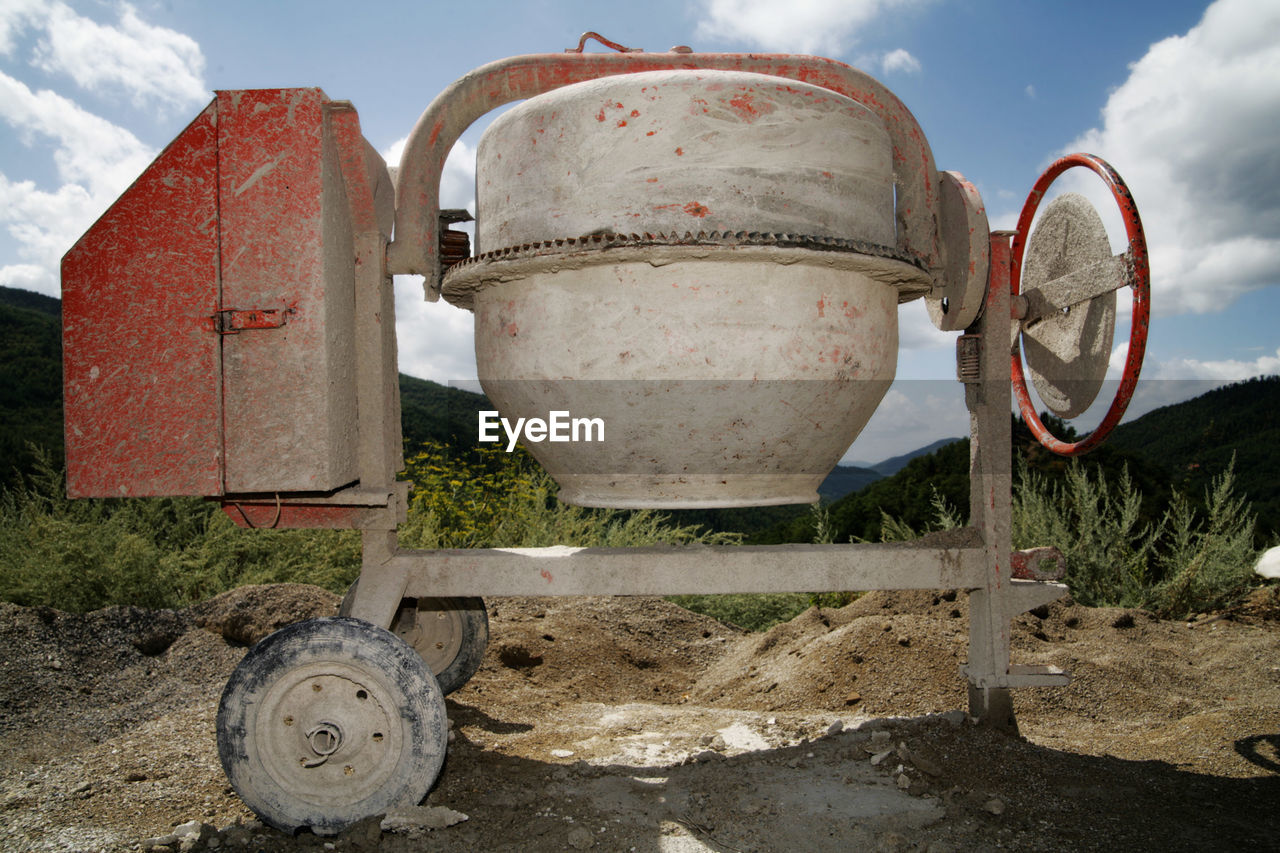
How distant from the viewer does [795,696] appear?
3885 millimetres

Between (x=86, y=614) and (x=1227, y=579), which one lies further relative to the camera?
(x=1227, y=579)


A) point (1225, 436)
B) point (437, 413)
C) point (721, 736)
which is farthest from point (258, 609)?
point (1225, 436)

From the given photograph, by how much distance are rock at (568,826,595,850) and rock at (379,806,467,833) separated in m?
0.34

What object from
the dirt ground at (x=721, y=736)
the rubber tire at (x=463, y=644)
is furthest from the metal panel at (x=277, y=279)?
the rubber tire at (x=463, y=644)

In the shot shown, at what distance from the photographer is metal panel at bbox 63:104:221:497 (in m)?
2.44

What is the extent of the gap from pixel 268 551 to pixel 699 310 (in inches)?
182

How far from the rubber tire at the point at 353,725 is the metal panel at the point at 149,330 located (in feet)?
1.99

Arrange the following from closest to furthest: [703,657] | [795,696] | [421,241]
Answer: [421,241], [795,696], [703,657]

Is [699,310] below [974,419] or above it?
above

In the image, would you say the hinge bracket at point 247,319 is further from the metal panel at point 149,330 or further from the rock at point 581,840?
the rock at point 581,840

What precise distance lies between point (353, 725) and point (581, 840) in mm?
731

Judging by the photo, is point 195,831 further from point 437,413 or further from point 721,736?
point 437,413

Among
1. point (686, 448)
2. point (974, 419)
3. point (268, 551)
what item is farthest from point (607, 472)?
point (268, 551)

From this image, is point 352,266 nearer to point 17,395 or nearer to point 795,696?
point 795,696
